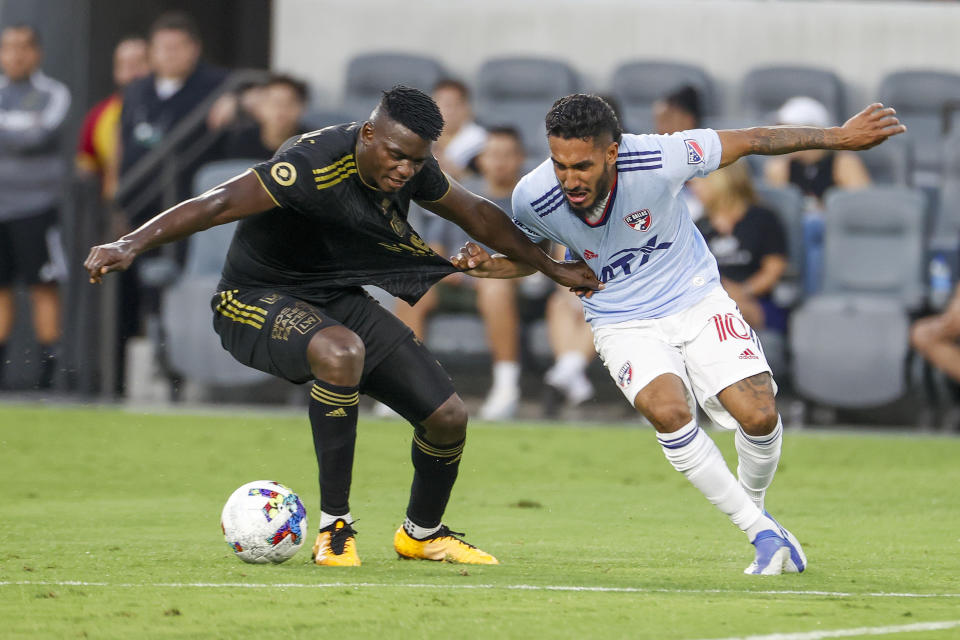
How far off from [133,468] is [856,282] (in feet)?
21.7

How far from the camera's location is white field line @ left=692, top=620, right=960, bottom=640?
488 centimetres

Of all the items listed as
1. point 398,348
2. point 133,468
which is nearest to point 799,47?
point 133,468

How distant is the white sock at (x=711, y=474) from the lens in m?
6.45

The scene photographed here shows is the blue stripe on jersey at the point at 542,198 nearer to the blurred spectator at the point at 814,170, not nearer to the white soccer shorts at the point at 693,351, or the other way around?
the white soccer shorts at the point at 693,351

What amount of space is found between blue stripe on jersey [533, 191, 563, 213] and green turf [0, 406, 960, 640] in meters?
1.55

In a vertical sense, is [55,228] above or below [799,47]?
below

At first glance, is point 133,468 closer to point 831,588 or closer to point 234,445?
point 234,445

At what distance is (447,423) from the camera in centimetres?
680

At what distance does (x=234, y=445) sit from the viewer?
11.8m

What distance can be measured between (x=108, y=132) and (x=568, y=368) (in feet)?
17.8

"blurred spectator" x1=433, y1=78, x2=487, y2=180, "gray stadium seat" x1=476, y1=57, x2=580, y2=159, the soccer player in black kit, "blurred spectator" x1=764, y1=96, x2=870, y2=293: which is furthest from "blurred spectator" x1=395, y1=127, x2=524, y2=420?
the soccer player in black kit

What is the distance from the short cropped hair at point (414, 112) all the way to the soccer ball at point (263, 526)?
65.3 inches

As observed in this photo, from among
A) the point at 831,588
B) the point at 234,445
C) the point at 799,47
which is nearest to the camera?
the point at 831,588

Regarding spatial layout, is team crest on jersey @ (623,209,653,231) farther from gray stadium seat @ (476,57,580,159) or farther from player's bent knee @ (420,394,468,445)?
gray stadium seat @ (476,57,580,159)
